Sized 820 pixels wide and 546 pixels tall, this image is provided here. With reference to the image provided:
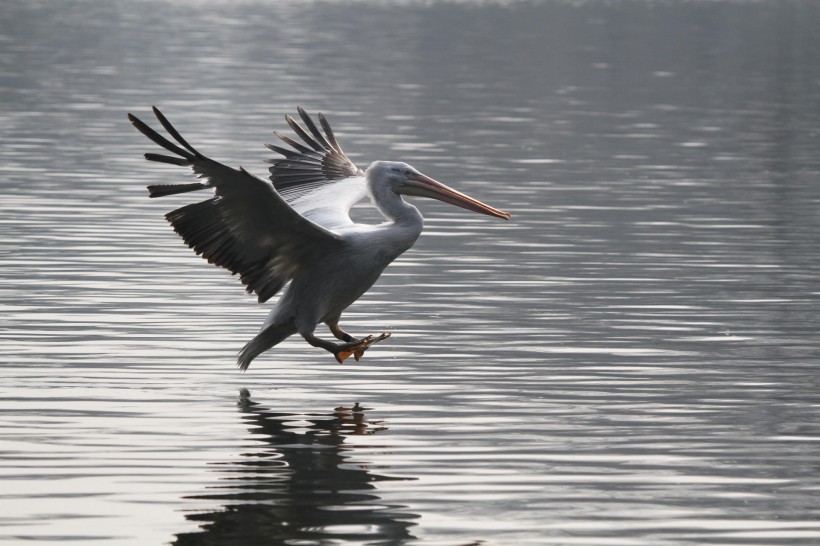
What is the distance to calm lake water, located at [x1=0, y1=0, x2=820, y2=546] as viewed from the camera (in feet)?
26.6

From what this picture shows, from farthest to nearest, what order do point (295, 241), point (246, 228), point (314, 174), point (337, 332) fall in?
point (314, 174) → point (337, 332) → point (295, 241) → point (246, 228)

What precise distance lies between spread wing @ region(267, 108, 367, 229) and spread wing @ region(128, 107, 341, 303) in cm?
142

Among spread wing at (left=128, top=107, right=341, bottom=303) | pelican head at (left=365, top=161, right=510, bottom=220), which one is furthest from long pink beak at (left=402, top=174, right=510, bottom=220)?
spread wing at (left=128, top=107, right=341, bottom=303)

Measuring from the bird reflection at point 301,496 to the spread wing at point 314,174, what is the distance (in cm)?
298

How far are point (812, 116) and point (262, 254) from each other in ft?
85.7

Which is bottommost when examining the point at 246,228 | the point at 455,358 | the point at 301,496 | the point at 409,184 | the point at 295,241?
the point at 455,358

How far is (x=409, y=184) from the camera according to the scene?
37.9 feet

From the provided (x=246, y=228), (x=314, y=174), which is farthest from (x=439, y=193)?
(x=314, y=174)

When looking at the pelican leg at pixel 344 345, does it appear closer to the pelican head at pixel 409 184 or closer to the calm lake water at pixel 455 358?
the calm lake water at pixel 455 358

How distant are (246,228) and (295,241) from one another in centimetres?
35

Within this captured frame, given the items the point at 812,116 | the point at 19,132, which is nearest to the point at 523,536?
the point at 19,132

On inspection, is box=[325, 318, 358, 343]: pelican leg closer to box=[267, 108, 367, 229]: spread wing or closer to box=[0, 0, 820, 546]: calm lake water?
box=[0, 0, 820, 546]: calm lake water

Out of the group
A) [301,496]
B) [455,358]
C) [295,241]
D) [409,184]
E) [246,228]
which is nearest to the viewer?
[301,496]

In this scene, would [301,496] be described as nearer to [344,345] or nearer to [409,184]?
[344,345]
